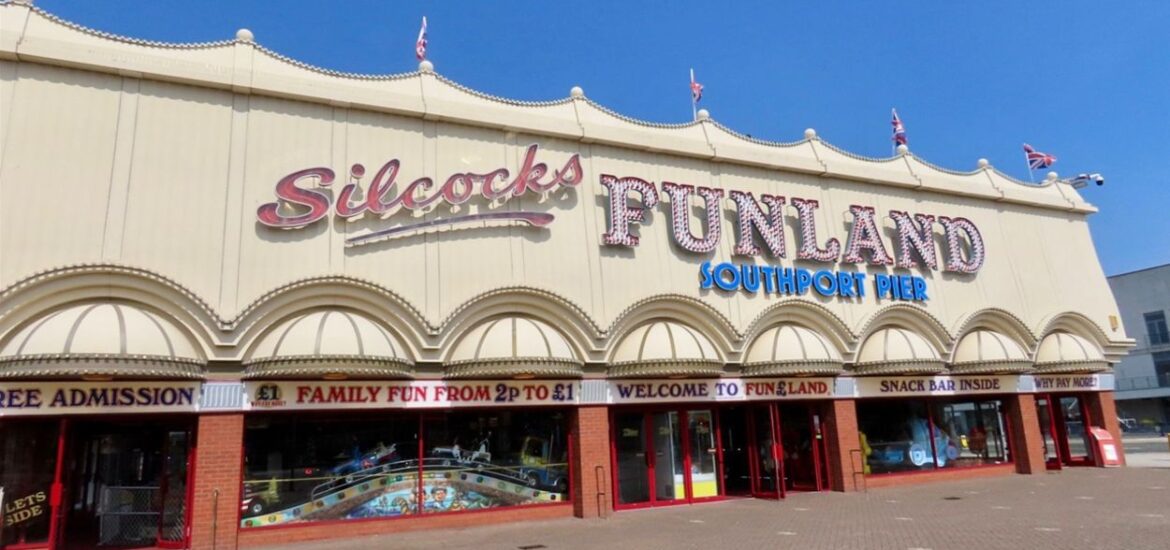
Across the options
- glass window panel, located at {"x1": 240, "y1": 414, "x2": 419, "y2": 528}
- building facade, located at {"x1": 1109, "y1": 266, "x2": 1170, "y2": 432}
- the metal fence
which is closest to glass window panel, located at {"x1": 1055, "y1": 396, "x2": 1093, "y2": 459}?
glass window panel, located at {"x1": 240, "y1": 414, "x2": 419, "y2": 528}

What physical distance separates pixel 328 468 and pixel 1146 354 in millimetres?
64713

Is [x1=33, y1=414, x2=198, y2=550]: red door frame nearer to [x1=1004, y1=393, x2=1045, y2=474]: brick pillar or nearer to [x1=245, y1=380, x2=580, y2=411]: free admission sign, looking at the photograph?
[x1=245, y1=380, x2=580, y2=411]: free admission sign

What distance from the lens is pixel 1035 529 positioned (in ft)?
43.7

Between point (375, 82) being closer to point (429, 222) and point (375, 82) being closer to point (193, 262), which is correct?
point (429, 222)

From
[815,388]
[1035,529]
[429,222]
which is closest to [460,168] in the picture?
[429,222]

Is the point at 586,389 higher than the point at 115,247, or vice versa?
the point at 115,247

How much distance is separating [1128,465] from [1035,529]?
16.2m

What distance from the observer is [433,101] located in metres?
17.5

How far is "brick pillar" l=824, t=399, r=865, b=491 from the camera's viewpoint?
65.9ft

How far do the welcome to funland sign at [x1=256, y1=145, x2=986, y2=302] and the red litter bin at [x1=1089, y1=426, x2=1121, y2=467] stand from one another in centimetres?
758

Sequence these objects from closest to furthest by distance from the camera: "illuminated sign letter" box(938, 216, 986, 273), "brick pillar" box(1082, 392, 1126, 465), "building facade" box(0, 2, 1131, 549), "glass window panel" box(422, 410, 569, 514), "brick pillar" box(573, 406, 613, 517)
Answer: "building facade" box(0, 2, 1131, 549) → "glass window panel" box(422, 410, 569, 514) → "brick pillar" box(573, 406, 613, 517) → "illuminated sign letter" box(938, 216, 986, 273) → "brick pillar" box(1082, 392, 1126, 465)

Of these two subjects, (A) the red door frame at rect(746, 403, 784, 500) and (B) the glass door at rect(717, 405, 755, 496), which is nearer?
(A) the red door frame at rect(746, 403, 784, 500)

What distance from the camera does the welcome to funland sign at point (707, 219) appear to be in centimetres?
1590

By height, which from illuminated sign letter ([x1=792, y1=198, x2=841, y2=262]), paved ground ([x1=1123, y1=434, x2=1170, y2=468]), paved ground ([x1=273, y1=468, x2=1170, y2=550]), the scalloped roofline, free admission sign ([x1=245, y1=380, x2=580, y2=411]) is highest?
the scalloped roofline
